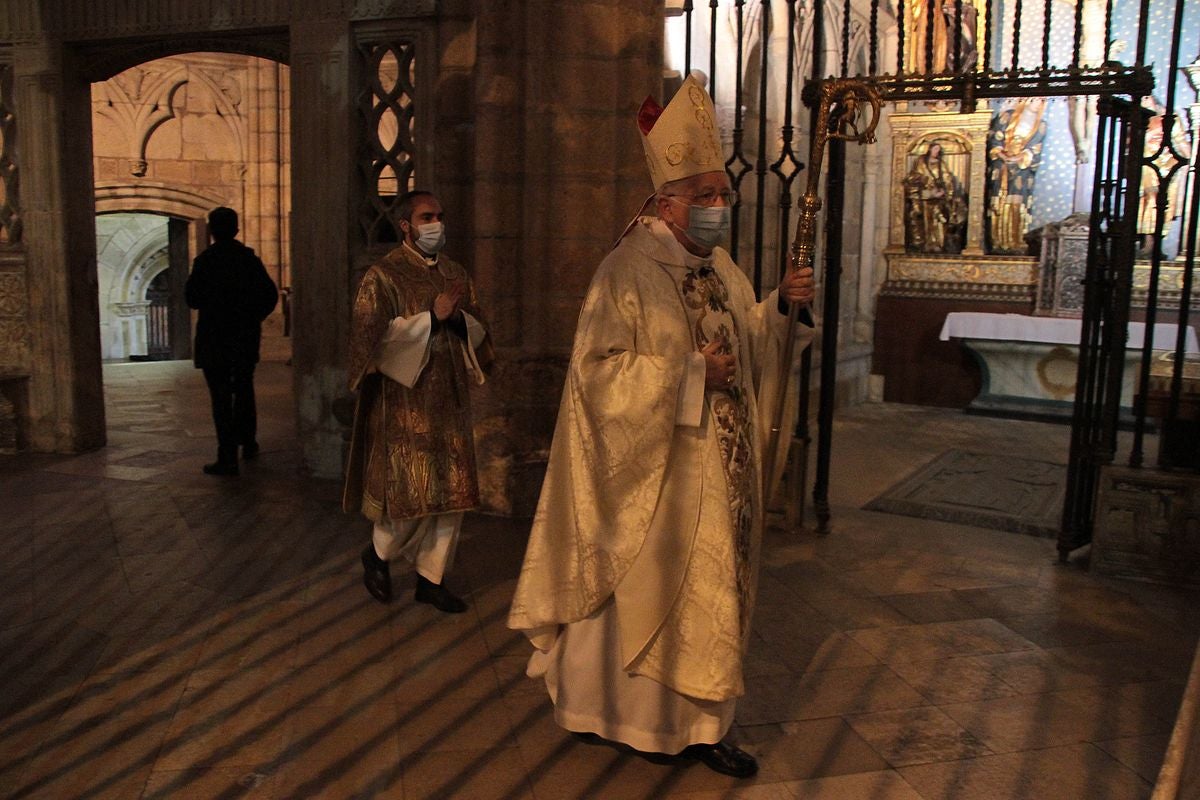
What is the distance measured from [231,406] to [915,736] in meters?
4.75

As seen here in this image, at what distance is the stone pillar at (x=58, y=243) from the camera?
6.77 meters

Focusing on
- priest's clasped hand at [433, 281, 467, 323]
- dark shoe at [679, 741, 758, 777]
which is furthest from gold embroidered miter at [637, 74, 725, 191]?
dark shoe at [679, 741, 758, 777]

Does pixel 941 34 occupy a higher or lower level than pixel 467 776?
higher

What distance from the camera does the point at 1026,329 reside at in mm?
9656

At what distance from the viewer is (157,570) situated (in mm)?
4766

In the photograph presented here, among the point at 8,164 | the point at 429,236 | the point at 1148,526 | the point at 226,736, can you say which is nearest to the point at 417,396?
the point at 429,236

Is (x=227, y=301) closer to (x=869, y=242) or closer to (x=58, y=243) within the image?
(x=58, y=243)

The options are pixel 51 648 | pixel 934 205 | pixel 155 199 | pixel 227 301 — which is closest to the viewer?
pixel 51 648

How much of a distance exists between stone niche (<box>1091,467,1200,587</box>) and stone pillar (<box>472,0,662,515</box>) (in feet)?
8.74

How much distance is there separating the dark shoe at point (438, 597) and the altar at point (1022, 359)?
6937mm

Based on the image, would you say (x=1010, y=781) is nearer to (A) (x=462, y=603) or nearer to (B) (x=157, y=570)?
(A) (x=462, y=603)

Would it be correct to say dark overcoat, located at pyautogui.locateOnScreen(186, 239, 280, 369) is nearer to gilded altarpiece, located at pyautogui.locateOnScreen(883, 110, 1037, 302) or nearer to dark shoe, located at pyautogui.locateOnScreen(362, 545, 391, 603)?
dark shoe, located at pyautogui.locateOnScreen(362, 545, 391, 603)

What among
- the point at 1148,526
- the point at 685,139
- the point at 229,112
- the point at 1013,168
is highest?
the point at 229,112

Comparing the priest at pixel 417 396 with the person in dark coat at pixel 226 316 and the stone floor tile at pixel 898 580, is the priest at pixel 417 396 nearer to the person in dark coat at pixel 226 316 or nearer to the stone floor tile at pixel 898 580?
the stone floor tile at pixel 898 580
